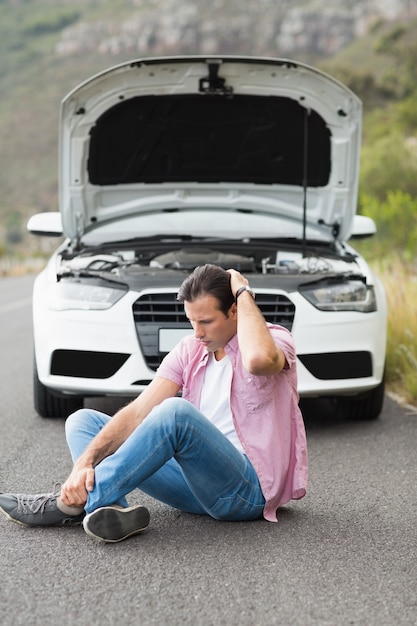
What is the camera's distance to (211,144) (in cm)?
785

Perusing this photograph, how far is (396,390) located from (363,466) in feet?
8.74

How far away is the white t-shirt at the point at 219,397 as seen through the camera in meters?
4.33

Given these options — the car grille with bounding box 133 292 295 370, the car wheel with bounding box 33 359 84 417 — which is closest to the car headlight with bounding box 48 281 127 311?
the car grille with bounding box 133 292 295 370

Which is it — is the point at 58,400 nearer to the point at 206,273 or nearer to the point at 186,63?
the point at 186,63

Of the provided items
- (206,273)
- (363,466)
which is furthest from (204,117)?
(206,273)

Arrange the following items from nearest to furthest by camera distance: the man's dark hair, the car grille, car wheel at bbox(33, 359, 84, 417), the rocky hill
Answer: the man's dark hair
the car grille
car wheel at bbox(33, 359, 84, 417)
the rocky hill

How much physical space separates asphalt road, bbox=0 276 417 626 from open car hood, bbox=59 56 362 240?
2.56 m

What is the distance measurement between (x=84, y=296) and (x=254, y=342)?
256 cm

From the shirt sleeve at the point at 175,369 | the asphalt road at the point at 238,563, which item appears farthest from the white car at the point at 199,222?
the shirt sleeve at the point at 175,369

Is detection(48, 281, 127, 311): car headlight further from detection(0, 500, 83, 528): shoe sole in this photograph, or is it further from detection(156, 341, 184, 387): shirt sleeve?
detection(0, 500, 83, 528): shoe sole

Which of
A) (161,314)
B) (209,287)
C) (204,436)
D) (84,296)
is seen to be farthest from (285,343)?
(84,296)

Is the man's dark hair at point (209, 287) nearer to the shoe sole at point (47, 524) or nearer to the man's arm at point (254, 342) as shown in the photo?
the man's arm at point (254, 342)

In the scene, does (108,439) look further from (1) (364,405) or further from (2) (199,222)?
(2) (199,222)

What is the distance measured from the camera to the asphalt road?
3.32 m
